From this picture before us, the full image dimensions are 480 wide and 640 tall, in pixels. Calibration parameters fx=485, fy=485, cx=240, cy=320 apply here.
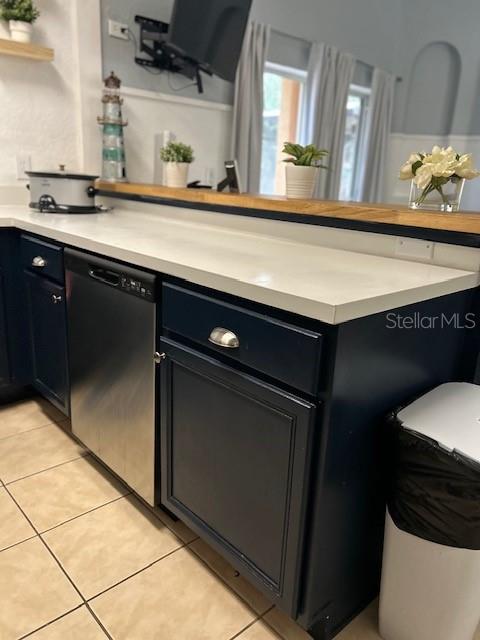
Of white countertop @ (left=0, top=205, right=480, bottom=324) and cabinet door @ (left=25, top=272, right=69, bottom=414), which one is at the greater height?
white countertop @ (left=0, top=205, right=480, bottom=324)

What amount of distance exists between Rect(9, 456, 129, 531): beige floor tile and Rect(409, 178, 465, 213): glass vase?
1.40 m

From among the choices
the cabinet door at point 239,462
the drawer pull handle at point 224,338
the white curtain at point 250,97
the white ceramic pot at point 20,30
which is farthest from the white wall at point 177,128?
the drawer pull handle at point 224,338

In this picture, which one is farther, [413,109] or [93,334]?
[413,109]

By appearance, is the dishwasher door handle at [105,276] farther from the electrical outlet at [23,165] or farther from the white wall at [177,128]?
the white wall at [177,128]

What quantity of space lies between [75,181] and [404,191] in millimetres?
4098

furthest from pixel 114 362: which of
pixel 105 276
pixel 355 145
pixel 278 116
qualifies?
pixel 355 145

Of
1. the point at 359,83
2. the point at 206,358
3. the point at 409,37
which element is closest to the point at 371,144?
the point at 359,83

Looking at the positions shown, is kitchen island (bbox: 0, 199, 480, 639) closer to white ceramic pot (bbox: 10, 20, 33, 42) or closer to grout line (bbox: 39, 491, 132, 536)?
grout line (bbox: 39, 491, 132, 536)

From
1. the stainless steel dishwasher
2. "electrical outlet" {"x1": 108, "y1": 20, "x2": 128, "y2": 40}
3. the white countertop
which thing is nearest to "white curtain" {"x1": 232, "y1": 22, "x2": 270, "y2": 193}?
"electrical outlet" {"x1": 108, "y1": 20, "x2": 128, "y2": 40}

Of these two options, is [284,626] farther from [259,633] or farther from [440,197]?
[440,197]

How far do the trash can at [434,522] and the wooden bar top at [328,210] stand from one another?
0.47 metres

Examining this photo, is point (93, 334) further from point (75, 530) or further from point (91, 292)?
point (75, 530)

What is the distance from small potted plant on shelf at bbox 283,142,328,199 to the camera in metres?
1.76

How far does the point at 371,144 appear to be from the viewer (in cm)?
502
